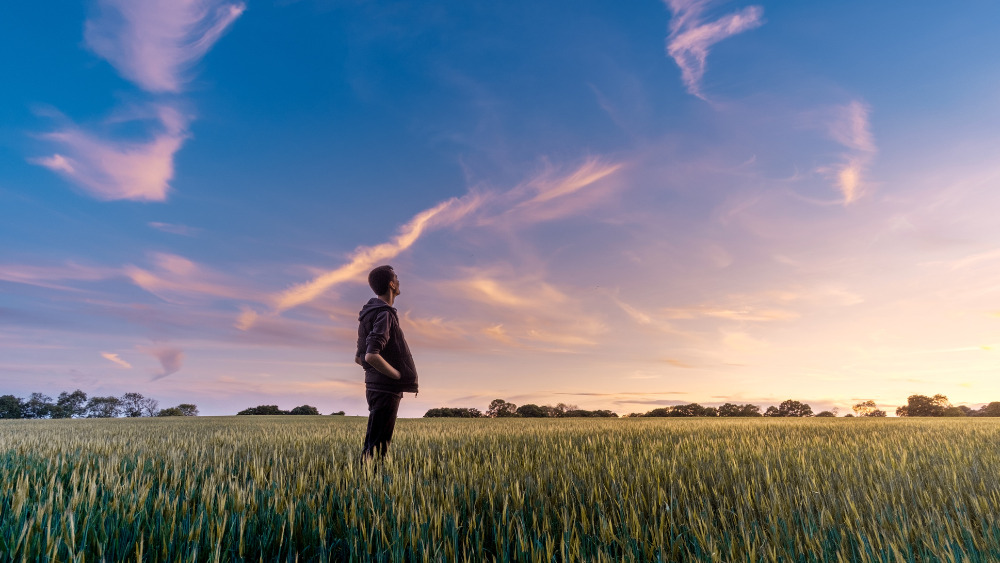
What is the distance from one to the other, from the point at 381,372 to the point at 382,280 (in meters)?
1.11

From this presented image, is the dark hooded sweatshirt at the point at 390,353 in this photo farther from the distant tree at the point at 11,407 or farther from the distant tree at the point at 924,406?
the distant tree at the point at 11,407

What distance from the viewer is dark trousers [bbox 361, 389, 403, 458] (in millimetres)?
5418

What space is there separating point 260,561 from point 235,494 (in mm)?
1336

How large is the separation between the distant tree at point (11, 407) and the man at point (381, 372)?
73.5 metres

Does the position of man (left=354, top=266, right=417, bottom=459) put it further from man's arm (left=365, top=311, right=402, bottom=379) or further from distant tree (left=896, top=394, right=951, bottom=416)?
distant tree (left=896, top=394, right=951, bottom=416)

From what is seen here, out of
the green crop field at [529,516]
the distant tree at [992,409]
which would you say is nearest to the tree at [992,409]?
the distant tree at [992,409]

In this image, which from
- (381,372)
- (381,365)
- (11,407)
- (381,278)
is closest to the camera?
(381,365)

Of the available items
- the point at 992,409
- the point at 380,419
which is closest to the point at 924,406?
the point at 992,409

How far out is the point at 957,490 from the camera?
12.9 feet

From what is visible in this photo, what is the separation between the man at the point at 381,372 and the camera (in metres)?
5.41

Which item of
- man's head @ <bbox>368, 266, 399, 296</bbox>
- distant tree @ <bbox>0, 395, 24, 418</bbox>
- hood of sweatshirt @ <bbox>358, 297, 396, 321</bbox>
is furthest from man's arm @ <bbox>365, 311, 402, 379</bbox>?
distant tree @ <bbox>0, 395, 24, 418</bbox>

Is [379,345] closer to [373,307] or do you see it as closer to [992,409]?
[373,307]

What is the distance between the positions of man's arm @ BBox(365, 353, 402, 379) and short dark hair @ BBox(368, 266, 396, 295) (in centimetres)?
93

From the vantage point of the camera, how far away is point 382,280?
18.7ft
